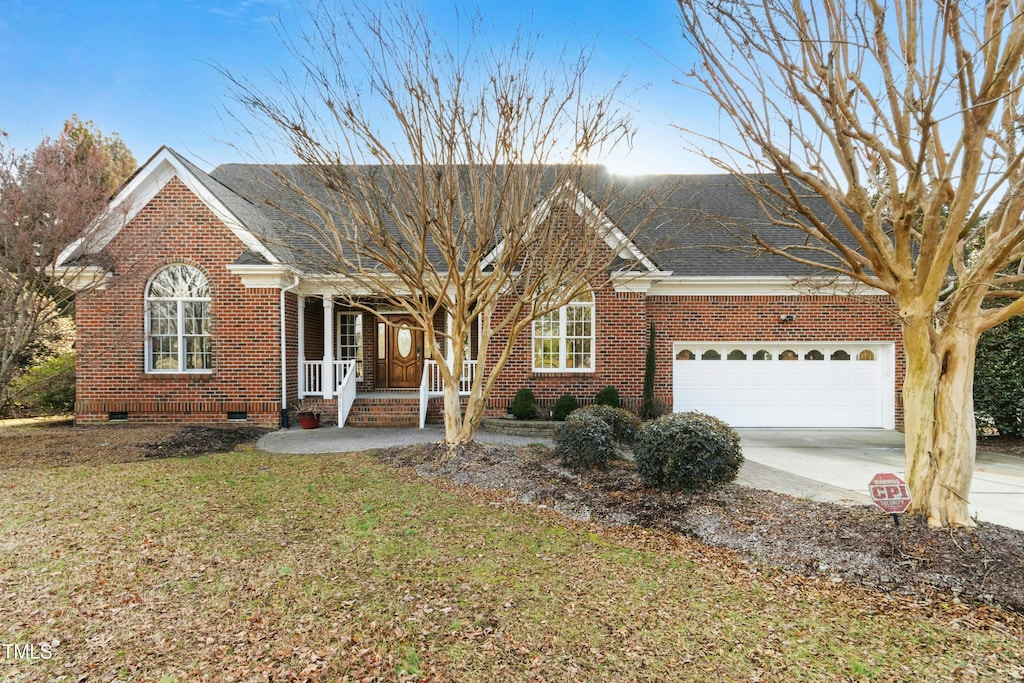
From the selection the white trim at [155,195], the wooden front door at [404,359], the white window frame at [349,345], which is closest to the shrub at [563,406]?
the wooden front door at [404,359]

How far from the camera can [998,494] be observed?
6.56 metres

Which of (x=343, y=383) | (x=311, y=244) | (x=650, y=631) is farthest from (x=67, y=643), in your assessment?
(x=311, y=244)

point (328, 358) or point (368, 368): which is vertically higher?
point (328, 358)

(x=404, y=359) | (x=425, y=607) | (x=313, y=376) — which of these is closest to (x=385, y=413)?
(x=313, y=376)

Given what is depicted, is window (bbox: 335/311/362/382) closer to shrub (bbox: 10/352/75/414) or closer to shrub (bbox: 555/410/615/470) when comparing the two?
shrub (bbox: 10/352/75/414)

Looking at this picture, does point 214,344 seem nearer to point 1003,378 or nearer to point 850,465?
point 850,465

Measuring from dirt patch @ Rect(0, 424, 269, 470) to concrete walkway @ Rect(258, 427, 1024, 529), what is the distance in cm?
95

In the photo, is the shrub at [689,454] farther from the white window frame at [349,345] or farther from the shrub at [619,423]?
the white window frame at [349,345]

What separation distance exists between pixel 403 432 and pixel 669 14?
9.12 metres

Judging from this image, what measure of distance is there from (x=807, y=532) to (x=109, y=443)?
11067 millimetres

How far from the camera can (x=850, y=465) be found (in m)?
8.37

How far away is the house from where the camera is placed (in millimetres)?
11531

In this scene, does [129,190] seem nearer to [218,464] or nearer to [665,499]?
[218,464]

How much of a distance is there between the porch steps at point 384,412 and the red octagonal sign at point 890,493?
31.1ft
